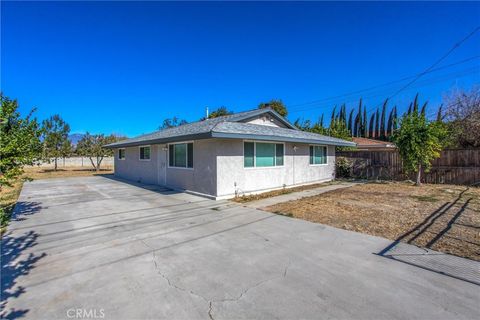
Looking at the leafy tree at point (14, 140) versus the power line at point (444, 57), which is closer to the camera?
the leafy tree at point (14, 140)

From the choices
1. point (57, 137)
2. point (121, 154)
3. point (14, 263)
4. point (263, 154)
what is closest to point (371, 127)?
point (263, 154)

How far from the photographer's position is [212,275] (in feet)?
10.8

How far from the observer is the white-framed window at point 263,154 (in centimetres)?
973

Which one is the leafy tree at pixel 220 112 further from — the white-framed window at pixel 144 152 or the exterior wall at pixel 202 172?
the exterior wall at pixel 202 172

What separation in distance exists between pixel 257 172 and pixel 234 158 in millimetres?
1411

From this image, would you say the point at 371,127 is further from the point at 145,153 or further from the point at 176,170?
the point at 176,170

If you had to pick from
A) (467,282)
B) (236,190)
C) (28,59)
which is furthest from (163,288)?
(28,59)

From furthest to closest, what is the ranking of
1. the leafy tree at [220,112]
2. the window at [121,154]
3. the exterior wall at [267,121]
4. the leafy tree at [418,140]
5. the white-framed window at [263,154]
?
the leafy tree at [220,112]
the window at [121,154]
the exterior wall at [267,121]
the leafy tree at [418,140]
the white-framed window at [263,154]

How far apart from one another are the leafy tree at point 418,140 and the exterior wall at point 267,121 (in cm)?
618

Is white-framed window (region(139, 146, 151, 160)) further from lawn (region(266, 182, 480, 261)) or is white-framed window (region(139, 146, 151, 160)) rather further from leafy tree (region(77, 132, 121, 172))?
leafy tree (region(77, 132, 121, 172))

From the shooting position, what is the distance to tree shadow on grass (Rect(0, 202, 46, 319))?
2.55m

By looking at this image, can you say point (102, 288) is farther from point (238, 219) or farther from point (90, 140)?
point (90, 140)

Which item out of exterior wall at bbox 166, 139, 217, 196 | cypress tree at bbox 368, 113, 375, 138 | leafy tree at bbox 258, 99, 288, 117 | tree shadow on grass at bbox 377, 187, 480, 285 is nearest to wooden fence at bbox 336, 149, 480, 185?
tree shadow on grass at bbox 377, 187, 480, 285

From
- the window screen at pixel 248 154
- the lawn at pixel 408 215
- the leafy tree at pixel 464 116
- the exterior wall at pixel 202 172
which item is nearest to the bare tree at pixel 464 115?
the leafy tree at pixel 464 116
